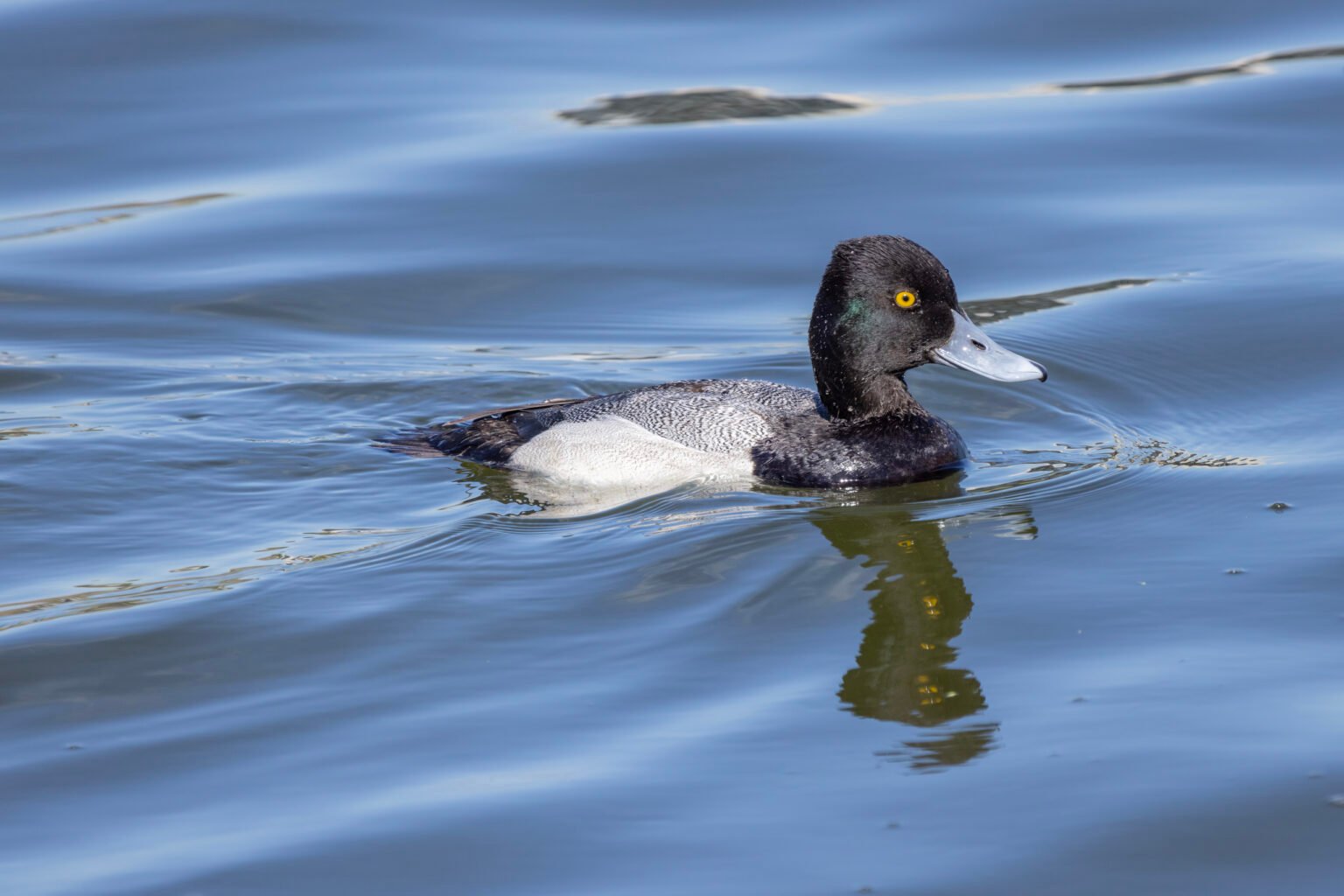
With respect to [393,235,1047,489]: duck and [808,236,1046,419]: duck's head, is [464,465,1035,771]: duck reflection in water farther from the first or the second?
[808,236,1046,419]: duck's head

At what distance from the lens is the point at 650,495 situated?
827 centimetres

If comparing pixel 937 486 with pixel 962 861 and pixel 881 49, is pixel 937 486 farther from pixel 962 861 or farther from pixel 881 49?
pixel 881 49

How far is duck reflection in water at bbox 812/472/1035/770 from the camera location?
557 centimetres

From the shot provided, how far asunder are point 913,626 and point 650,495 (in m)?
2.03

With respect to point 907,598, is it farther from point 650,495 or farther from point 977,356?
point 977,356

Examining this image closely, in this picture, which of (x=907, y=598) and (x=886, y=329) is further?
(x=886, y=329)

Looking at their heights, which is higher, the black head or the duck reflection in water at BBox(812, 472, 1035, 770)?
the black head

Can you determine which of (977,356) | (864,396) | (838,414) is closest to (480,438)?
(838,414)

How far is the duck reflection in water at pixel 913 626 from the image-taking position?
5.57 meters

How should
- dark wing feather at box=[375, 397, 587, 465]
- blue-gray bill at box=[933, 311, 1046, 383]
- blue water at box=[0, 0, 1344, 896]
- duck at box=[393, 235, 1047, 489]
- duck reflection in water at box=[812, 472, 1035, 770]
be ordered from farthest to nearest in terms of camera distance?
dark wing feather at box=[375, 397, 587, 465] < blue-gray bill at box=[933, 311, 1046, 383] < duck at box=[393, 235, 1047, 489] < duck reflection in water at box=[812, 472, 1035, 770] < blue water at box=[0, 0, 1344, 896]

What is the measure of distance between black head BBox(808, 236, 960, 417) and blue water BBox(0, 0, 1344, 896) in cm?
71

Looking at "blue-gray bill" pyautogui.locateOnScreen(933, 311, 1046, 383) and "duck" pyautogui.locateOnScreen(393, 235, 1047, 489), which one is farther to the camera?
"blue-gray bill" pyautogui.locateOnScreen(933, 311, 1046, 383)

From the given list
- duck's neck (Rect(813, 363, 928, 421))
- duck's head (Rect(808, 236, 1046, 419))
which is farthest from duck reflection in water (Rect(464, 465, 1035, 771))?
duck's head (Rect(808, 236, 1046, 419))

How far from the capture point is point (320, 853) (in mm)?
4926
